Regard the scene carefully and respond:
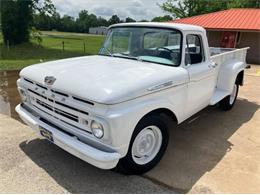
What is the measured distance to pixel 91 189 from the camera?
3.52 m

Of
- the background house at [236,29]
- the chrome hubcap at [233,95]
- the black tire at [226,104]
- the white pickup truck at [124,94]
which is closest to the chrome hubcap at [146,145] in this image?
the white pickup truck at [124,94]

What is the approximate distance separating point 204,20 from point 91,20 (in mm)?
76389

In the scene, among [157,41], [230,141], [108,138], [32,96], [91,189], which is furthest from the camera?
[230,141]

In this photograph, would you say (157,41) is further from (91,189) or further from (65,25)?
(65,25)

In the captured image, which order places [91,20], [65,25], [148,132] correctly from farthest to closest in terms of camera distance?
[91,20], [65,25], [148,132]

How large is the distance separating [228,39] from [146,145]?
1837 centimetres

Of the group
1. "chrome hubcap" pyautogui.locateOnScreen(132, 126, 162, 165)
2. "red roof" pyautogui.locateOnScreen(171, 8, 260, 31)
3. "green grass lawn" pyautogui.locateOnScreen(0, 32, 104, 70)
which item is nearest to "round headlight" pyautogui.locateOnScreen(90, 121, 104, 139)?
"chrome hubcap" pyautogui.locateOnScreen(132, 126, 162, 165)

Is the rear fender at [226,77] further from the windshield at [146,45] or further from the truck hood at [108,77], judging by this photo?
the truck hood at [108,77]

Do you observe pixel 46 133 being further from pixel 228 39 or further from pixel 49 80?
pixel 228 39

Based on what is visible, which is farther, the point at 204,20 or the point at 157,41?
the point at 204,20

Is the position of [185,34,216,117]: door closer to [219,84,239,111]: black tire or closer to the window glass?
the window glass

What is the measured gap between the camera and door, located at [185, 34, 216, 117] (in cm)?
455

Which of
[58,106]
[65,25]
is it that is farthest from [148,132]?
[65,25]

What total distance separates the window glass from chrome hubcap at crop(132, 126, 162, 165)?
1.34m
